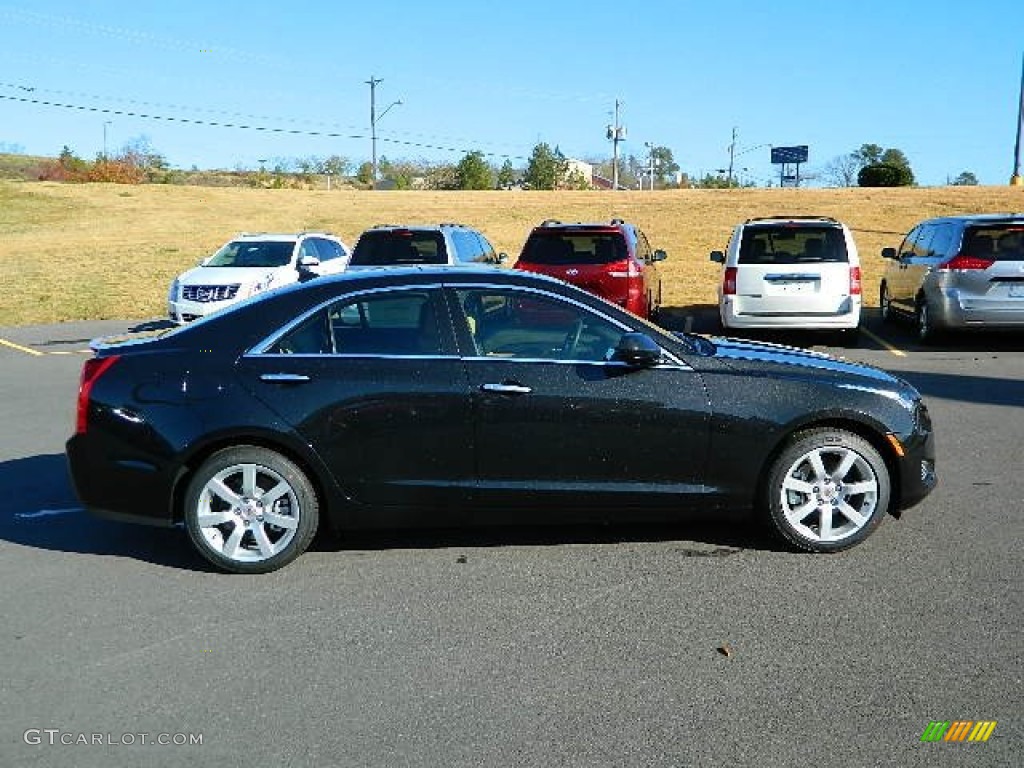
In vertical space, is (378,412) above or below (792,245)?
below

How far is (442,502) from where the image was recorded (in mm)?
5340

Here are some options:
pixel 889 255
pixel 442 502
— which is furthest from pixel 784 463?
pixel 889 255

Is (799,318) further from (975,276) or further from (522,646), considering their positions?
(522,646)

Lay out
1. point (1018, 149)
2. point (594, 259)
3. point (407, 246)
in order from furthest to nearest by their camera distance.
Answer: point (1018, 149) → point (407, 246) → point (594, 259)

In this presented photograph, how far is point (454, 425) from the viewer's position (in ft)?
17.4

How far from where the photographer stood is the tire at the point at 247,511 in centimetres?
525

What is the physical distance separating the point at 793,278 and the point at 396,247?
219 inches

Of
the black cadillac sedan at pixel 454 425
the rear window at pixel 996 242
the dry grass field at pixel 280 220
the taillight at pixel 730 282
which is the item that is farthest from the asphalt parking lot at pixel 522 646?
the dry grass field at pixel 280 220

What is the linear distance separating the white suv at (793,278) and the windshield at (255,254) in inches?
335

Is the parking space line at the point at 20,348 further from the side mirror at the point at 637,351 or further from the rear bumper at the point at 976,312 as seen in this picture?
the rear bumper at the point at 976,312

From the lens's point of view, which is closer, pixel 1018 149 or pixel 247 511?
pixel 247 511

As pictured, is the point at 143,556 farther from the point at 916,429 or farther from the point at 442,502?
the point at 916,429

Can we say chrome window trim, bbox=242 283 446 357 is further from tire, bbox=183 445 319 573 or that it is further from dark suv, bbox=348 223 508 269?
dark suv, bbox=348 223 508 269

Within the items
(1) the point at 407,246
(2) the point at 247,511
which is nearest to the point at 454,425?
(2) the point at 247,511
